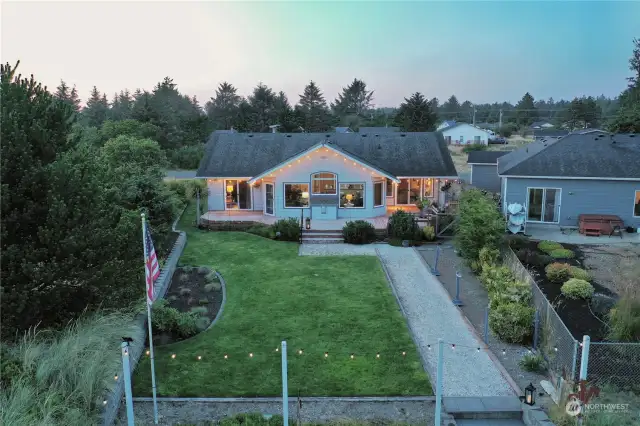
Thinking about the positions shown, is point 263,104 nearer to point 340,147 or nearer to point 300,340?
point 340,147

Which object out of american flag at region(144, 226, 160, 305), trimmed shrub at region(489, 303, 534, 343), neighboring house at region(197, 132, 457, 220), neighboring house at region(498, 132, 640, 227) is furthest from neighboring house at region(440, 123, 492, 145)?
american flag at region(144, 226, 160, 305)

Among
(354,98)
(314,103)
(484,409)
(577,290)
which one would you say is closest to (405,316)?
(577,290)

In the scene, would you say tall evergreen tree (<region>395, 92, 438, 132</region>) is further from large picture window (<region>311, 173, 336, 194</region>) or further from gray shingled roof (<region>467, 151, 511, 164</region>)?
large picture window (<region>311, 173, 336, 194</region>)

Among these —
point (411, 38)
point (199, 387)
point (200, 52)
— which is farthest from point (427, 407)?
point (200, 52)

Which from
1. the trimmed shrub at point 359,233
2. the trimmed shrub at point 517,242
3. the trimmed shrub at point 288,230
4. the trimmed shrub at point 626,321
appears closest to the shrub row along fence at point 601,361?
the trimmed shrub at point 626,321

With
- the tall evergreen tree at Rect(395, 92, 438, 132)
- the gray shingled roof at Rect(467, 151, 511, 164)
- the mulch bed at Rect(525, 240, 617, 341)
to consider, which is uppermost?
the tall evergreen tree at Rect(395, 92, 438, 132)

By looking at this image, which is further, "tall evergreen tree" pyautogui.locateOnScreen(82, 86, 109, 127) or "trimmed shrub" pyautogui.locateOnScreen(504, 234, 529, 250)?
"tall evergreen tree" pyautogui.locateOnScreen(82, 86, 109, 127)

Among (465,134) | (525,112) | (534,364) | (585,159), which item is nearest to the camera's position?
(534,364)
